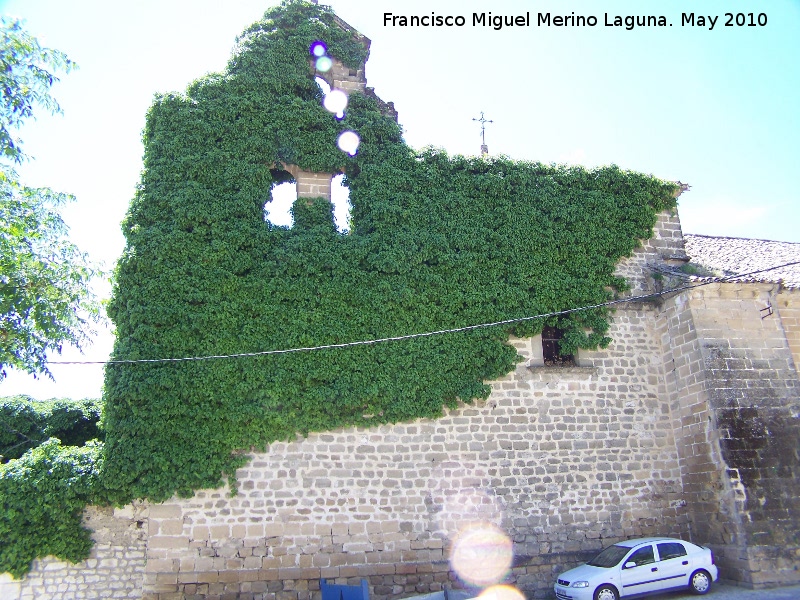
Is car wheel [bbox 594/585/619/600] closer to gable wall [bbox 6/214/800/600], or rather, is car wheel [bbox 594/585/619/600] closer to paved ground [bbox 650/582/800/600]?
paved ground [bbox 650/582/800/600]

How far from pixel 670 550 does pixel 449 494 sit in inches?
157

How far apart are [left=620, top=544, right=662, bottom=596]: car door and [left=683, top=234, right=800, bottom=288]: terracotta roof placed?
244 inches

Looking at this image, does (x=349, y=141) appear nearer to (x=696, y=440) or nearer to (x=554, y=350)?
(x=554, y=350)

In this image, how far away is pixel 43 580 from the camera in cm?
1004

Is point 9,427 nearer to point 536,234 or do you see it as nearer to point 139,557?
point 139,557

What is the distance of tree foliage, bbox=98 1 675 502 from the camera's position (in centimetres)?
1102

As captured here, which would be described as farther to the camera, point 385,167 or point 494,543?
point 385,167

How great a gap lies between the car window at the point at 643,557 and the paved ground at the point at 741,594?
739 millimetres

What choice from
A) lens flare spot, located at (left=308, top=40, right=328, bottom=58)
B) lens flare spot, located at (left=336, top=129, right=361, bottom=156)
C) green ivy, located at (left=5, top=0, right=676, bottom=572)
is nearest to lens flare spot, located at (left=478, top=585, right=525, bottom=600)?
green ivy, located at (left=5, top=0, right=676, bottom=572)

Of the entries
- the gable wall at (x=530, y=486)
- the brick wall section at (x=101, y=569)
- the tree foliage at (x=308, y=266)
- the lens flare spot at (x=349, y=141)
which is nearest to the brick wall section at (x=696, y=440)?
the gable wall at (x=530, y=486)

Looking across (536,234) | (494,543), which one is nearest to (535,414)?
(494,543)

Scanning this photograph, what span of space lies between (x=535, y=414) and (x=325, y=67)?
9086mm

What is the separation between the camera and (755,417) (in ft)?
39.8

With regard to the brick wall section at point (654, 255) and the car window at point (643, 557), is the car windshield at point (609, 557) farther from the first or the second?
the brick wall section at point (654, 255)
